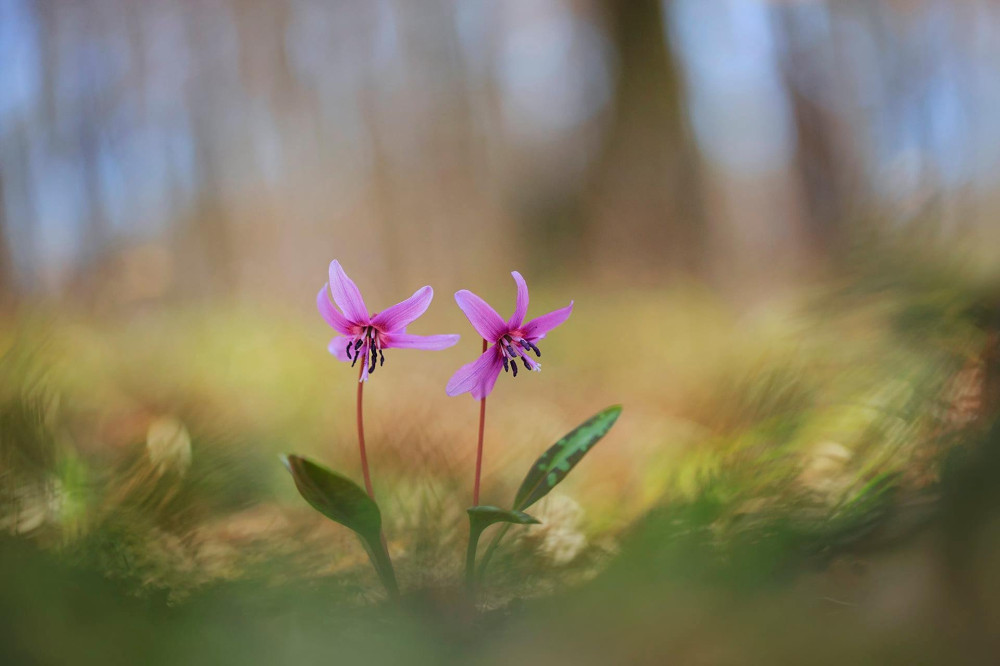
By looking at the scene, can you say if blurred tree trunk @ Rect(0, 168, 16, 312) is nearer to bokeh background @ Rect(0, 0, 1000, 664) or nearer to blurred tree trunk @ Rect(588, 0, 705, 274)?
bokeh background @ Rect(0, 0, 1000, 664)

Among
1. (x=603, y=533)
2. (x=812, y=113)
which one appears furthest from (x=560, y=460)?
(x=812, y=113)

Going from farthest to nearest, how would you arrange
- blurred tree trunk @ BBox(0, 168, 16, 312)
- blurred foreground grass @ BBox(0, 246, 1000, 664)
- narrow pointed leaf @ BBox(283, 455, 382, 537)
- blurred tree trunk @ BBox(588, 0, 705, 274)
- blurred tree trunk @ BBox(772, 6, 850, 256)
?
blurred tree trunk @ BBox(588, 0, 705, 274) → blurred tree trunk @ BBox(772, 6, 850, 256) → blurred tree trunk @ BBox(0, 168, 16, 312) → narrow pointed leaf @ BBox(283, 455, 382, 537) → blurred foreground grass @ BBox(0, 246, 1000, 664)

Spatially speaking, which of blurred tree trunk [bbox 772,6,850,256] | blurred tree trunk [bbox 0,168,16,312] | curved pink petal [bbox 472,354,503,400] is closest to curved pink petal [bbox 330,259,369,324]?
curved pink petal [bbox 472,354,503,400]

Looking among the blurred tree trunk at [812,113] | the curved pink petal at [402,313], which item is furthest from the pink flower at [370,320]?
the blurred tree trunk at [812,113]

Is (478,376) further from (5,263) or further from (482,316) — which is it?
(5,263)

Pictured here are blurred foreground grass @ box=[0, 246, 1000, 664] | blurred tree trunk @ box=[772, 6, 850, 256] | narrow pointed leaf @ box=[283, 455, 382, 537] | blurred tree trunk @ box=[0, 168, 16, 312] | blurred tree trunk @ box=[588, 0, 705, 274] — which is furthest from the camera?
blurred tree trunk @ box=[588, 0, 705, 274]

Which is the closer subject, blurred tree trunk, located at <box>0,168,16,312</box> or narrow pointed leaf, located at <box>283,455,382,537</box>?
narrow pointed leaf, located at <box>283,455,382,537</box>

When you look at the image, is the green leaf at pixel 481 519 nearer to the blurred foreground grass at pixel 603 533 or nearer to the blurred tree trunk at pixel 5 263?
the blurred foreground grass at pixel 603 533
